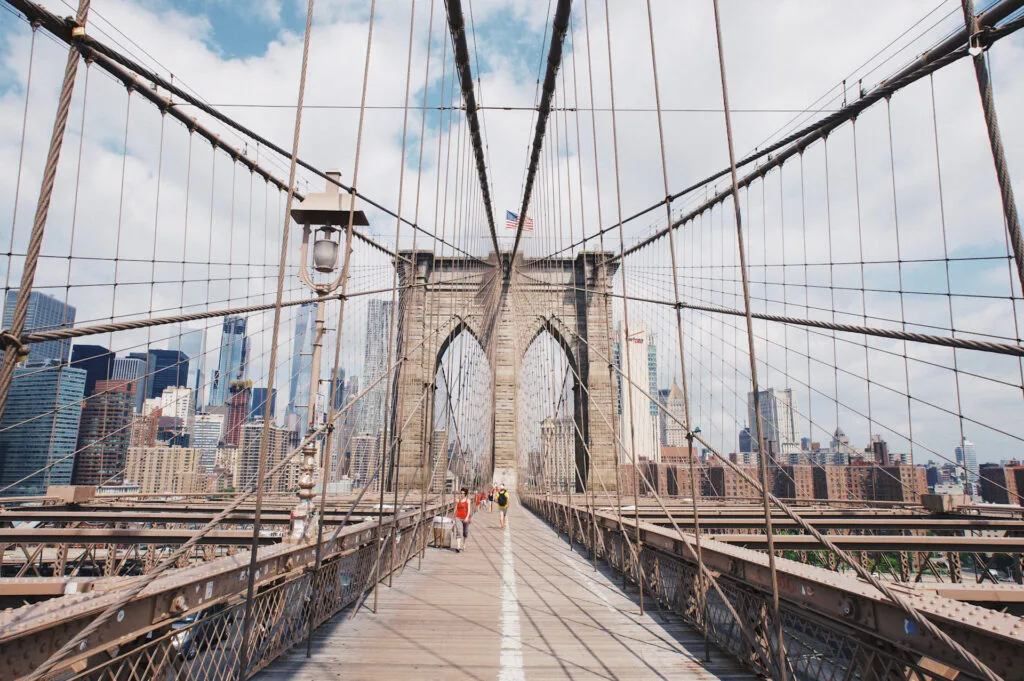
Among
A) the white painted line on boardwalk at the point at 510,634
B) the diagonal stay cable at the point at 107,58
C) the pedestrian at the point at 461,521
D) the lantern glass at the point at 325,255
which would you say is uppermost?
the diagonal stay cable at the point at 107,58

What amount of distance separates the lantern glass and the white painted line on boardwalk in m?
3.74

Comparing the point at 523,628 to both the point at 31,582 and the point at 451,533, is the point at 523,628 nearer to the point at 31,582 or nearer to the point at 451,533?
the point at 31,582

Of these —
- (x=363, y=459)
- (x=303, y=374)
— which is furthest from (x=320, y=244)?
(x=363, y=459)

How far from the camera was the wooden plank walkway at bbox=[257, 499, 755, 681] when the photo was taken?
311 cm

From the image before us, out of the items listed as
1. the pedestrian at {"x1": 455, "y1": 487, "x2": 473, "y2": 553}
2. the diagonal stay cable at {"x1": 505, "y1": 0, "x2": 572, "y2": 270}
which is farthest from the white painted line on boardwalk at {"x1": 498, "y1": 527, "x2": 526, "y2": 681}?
the diagonal stay cable at {"x1": 505, "y1": 0, "x2": 572, "y2": 270}

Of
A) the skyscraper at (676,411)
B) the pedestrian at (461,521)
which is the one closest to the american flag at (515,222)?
the skyscraper at (676,411)

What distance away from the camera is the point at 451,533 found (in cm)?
870

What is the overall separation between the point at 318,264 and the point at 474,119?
872 centimetres

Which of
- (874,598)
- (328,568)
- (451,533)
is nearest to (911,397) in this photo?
(451,533)

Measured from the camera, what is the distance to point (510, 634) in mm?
3859

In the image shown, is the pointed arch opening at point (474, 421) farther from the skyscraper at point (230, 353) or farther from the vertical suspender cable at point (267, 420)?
the vertical suspender cable at point (267, 420)

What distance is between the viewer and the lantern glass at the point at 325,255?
19.3ft

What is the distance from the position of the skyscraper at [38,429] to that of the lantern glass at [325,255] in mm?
24197

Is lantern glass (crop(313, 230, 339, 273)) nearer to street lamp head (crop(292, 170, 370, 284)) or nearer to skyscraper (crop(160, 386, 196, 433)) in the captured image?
street lamp head (crop(292, 170, 370, 284))
